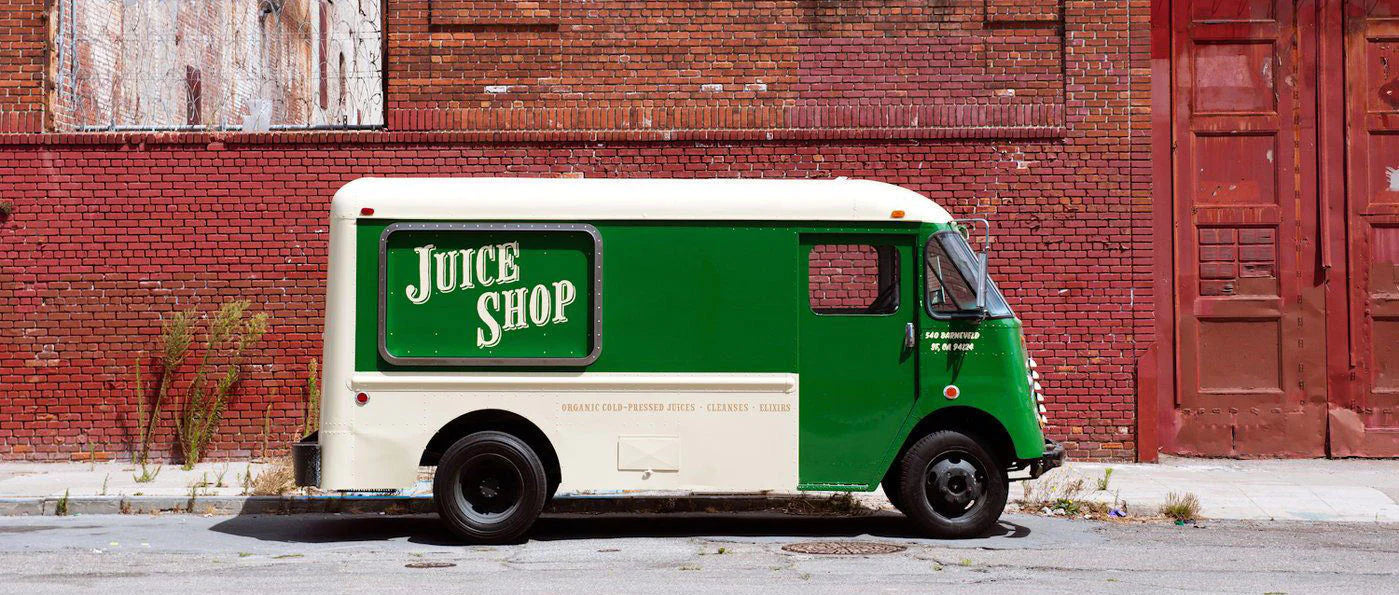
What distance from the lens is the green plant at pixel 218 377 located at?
12.7 m

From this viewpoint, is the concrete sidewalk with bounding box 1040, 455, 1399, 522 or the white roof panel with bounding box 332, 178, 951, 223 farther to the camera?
the concrete sidewalk with bounding box 1040, 455, 1399, 522

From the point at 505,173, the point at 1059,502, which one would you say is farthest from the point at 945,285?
the point at 505,173

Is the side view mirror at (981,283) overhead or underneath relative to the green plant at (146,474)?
overhead

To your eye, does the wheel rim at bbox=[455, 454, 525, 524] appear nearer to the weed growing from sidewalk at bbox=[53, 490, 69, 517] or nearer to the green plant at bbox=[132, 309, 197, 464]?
the weed growing from sidewalk at bbox=[53, 490, 69, 517]

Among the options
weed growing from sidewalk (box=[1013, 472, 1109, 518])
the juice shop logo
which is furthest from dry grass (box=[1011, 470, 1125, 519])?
the juice shop logo

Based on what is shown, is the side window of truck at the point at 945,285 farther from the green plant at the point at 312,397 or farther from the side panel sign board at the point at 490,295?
the green plant at the point at 312,397

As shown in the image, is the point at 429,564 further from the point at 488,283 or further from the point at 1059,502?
the point at 1059,502

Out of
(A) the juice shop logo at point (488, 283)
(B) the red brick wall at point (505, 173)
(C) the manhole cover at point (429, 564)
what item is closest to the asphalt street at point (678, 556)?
(C) the manhole cover at point (429, 564)

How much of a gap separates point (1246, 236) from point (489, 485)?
806 centimetres

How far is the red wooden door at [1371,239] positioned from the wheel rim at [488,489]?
27.7 feet

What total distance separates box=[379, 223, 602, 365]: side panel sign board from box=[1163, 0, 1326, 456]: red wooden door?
22.6 feet

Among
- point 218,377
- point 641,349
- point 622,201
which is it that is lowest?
point 218,377

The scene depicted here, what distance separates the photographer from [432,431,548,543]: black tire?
347 inches

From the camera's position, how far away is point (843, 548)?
8703 millimetres
